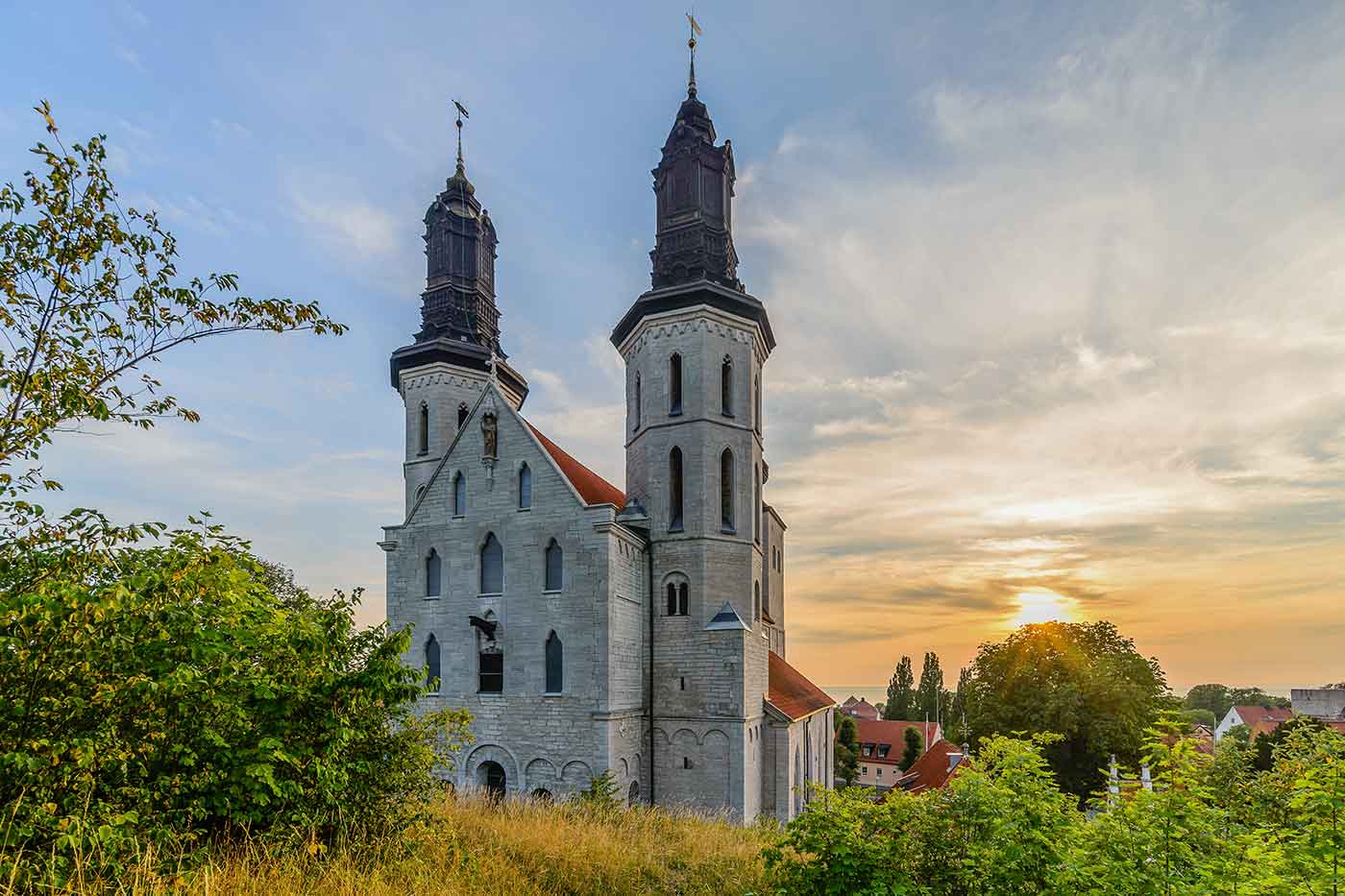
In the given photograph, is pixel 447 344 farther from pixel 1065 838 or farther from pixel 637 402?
pixel 1065 838

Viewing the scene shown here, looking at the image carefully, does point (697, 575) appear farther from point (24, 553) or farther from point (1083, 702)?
point (1083, 702)

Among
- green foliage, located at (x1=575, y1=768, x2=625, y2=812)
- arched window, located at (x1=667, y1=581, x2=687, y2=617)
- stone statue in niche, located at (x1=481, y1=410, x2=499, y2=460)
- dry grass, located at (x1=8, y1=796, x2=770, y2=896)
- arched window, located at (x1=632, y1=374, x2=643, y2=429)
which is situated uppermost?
arched window, located at (x1=632, y1=374, x2=643, y2=429)

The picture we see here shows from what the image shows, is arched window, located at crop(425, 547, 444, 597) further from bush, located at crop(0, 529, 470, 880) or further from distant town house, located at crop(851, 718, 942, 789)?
distant town house, located at crop(851, 718, 942, 789)

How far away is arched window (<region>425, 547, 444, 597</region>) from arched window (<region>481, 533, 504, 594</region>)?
1.65 meters

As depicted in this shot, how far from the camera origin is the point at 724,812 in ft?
64.8

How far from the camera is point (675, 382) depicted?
23.7m

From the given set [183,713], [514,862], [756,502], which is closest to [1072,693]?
[756,502]

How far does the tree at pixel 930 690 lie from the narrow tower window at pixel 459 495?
6423 centimetres

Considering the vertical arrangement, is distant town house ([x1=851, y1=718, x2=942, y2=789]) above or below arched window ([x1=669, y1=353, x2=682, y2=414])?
below

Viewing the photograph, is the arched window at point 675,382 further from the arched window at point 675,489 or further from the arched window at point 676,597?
the arched window at point 676,597

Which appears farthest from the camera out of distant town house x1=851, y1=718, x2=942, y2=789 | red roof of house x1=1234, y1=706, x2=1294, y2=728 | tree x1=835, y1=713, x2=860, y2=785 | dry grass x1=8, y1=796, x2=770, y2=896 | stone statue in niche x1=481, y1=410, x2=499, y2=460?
red roof of house x1=1234, y1=706, x2=1294, y2=728

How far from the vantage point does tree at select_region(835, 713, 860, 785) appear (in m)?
44.2

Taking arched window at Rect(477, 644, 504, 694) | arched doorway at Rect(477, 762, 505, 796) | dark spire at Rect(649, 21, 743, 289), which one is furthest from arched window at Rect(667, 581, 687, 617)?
dark spire at Rect(649, 21, 743, 289)

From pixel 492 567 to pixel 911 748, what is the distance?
4367 cm
